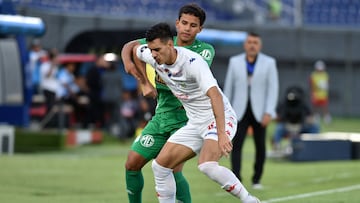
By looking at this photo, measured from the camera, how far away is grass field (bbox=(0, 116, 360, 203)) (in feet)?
41.4

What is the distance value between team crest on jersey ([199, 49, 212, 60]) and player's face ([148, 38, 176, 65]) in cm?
66

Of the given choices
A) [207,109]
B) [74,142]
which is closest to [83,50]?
[74,142]

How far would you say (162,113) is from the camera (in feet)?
31.9

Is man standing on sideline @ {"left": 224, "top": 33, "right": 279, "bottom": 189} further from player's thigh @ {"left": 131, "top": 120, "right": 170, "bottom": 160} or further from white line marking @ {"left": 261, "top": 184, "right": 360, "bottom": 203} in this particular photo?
player's thigh @ {"left": 131, "top": 120, "right": 170, "bottom": 160}

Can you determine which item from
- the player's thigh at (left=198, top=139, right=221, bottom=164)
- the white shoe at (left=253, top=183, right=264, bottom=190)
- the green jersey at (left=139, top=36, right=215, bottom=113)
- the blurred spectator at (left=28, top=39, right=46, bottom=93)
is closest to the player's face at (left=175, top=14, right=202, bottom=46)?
the green jersey at (left=139, top=36, right=215, bottom=113)

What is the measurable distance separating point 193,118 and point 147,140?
557mm

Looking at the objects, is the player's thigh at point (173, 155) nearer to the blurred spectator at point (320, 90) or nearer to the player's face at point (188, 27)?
the player's face at point (188, 27)

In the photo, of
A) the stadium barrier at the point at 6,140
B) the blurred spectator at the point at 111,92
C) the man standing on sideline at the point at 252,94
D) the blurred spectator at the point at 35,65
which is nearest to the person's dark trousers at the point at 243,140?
the man standing on sideline at the point at 252,94

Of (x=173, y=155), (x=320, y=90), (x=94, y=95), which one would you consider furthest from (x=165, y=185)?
(x=320, y=90)

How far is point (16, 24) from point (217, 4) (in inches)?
630

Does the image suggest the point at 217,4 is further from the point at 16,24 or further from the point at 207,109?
the point at 207,109

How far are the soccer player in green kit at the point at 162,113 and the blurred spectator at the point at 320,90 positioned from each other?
24.3m

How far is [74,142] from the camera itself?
23.9 metres

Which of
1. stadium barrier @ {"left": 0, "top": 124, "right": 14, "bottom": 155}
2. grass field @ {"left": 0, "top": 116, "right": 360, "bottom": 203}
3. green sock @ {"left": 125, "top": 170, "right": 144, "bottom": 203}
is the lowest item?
stadium barrier @ {"left": 0, "top": 124, "right": 14, "bottom": 155}
